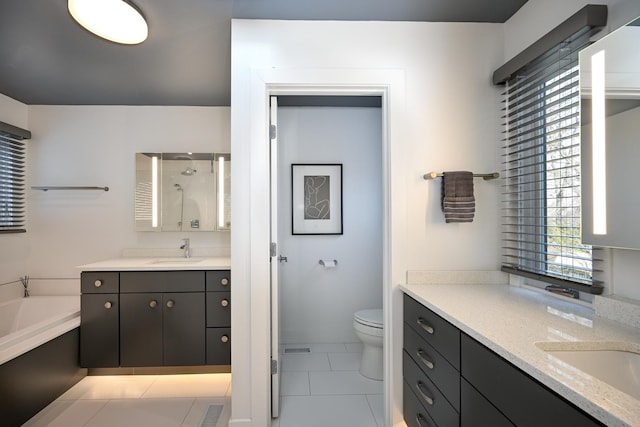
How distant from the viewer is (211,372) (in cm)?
265

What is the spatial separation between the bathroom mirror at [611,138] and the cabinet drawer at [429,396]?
0.89 m

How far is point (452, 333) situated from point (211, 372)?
2.15 metres

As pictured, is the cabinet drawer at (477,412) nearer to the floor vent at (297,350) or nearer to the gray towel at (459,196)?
the gray towel at (459,196)

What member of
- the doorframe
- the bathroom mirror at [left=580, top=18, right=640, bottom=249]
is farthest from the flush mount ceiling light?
the bathroom mirror at [left=580, top=18, right=640, bottom=249]

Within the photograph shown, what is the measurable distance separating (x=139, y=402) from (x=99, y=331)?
65 centimetres

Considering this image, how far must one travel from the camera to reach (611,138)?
1219 mm

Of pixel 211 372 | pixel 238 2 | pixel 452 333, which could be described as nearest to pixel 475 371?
pixel 452 333

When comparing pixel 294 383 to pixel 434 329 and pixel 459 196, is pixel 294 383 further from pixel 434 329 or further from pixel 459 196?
pixel 459 196

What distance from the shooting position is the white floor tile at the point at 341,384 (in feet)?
7.50

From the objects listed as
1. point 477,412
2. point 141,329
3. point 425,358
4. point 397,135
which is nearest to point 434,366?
point 425,358

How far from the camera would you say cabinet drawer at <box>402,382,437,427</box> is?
59.6 inches

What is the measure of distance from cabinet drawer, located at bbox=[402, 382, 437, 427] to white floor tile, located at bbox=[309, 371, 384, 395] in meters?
0.48

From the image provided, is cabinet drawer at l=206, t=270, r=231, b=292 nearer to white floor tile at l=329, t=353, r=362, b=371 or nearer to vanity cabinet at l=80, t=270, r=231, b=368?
vanity cabinet at l=80, t=270, r=231, b=368

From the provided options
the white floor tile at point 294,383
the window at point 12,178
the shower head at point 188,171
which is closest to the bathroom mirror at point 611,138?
the white floor tile at point 294,383
